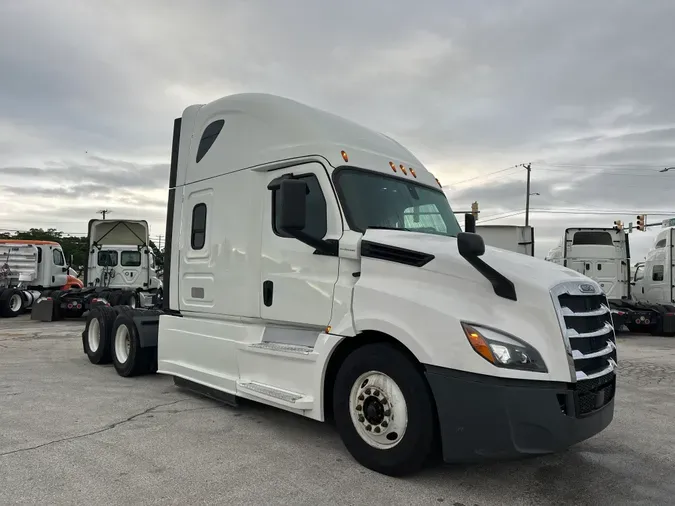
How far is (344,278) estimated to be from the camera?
4391 millimetres

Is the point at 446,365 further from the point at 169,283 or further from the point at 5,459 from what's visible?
the point at 169,283

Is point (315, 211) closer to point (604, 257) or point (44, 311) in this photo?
point (604, 257)

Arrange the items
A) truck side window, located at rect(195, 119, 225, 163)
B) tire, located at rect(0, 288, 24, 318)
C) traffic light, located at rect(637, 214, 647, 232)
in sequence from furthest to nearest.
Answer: traffic light, located at rect(637, 214, 647, 232) → tire, located at rect(0, 288, 24, 318) → truck side window, located at rect(195, 119, 225, 163)

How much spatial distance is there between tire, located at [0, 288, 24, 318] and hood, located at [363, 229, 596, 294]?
19120mm

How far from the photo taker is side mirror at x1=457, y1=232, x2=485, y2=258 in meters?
3.49

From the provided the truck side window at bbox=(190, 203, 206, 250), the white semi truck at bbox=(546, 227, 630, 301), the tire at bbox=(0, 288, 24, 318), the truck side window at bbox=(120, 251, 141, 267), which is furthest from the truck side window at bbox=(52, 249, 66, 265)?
the white semi truck at bbox=(546, 227, 630, 301)

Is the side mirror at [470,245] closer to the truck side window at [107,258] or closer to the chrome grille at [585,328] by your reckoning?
the chrome grille at [585,328]

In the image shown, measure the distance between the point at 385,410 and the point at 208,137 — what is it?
3853 millimetres

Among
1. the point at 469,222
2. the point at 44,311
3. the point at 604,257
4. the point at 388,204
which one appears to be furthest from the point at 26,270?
the point at 604,257

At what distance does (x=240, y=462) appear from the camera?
13.8 ft

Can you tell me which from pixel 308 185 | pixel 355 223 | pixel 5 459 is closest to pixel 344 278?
pixel 355 223

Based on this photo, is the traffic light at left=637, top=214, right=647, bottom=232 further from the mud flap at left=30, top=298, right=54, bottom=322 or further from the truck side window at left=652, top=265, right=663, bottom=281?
the mud flap at left=30, top=298, right=54, bottom=322

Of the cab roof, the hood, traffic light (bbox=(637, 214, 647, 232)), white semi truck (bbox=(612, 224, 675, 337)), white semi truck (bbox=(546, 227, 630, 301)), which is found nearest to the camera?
the hood

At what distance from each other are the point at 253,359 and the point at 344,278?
1396mm
